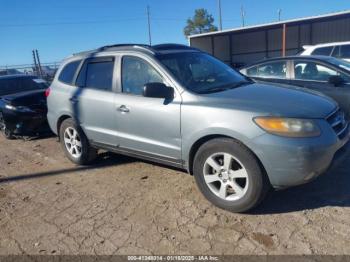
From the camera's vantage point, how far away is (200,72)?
4.40m

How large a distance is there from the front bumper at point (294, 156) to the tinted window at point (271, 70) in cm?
341

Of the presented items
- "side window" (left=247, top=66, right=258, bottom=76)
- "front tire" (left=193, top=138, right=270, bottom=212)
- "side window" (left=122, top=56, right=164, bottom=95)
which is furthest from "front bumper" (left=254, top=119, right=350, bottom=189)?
"side window" (left=247, top=66, right=258, bottom=76)

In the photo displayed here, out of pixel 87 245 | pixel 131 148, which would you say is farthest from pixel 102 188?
pixel 87 245

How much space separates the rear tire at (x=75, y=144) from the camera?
17.3 feet

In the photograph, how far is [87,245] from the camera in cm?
320

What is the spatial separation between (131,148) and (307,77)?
3.59 metres

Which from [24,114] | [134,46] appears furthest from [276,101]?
[24,114]

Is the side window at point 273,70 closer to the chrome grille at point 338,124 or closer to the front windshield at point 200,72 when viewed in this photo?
the front windshield at point 200,72

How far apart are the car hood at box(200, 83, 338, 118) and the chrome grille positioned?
0.07 m

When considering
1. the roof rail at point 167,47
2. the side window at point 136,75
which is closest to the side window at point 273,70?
the roof rail at point 167,47

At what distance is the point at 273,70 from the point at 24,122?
17.5ft

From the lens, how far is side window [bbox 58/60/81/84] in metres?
5.41

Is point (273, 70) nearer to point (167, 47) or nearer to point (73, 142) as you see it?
point (167, 47)

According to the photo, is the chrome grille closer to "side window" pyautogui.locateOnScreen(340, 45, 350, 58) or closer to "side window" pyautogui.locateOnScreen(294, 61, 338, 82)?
"side window" pyautogui.locateOnScreen(294, 61, 338, 82)
